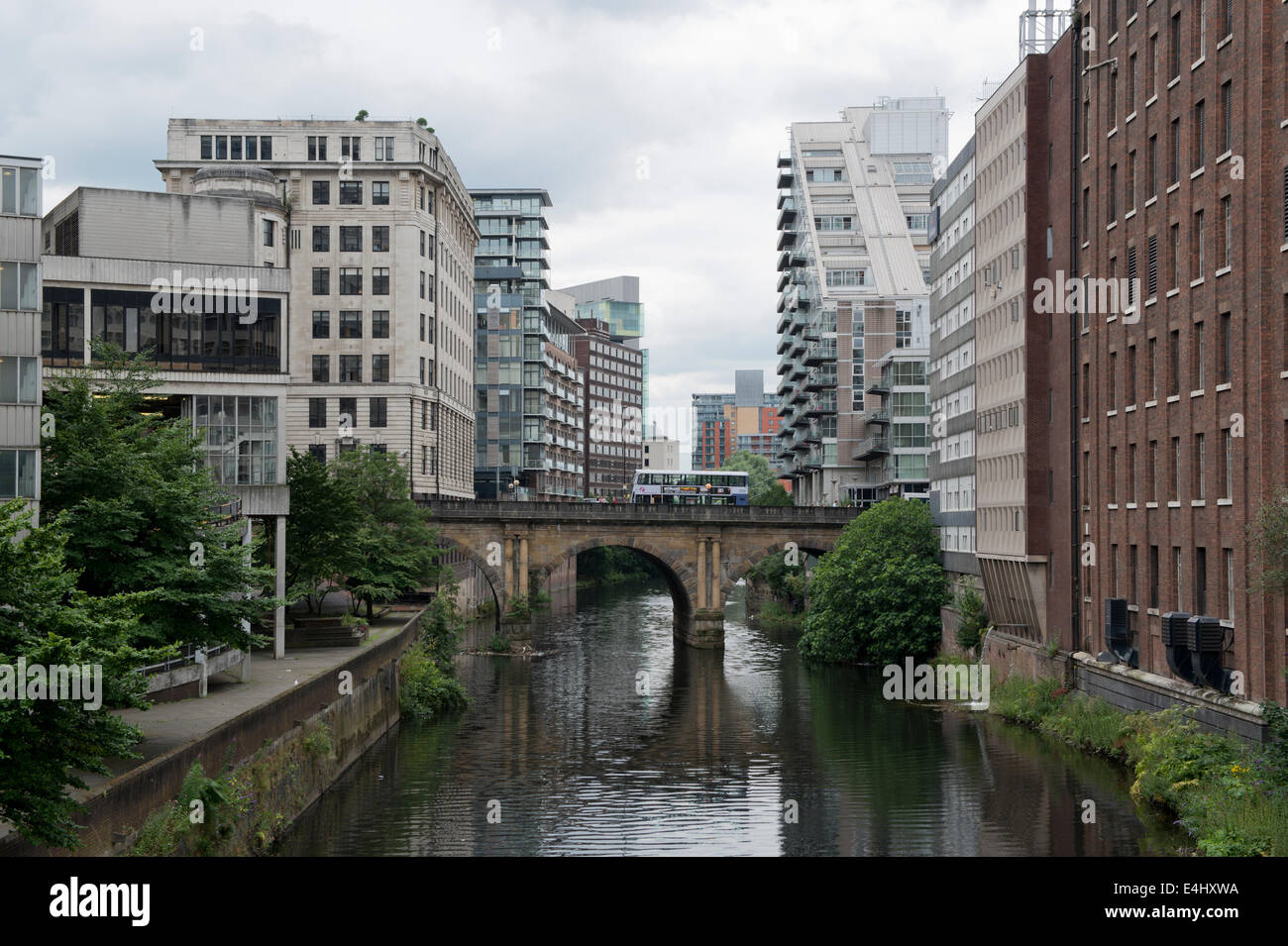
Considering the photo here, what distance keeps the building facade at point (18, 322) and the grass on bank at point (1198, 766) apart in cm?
2981

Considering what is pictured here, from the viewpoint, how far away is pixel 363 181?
10269 centimetres

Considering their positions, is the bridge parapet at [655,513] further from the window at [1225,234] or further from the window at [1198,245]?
the window at [1225,234]

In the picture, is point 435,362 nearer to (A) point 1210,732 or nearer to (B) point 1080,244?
(B) point 1080,244

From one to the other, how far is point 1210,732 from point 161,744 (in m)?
27.6

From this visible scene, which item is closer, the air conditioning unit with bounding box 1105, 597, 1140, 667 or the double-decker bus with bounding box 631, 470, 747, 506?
the air conditioning unit with bounding box 1105, 597, 1140, 667

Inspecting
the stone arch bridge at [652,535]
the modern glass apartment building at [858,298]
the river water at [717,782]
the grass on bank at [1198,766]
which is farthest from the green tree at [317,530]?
the modern glass apartment building at [858,298]

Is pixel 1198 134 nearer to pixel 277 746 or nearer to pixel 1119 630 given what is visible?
pixel 1119 630

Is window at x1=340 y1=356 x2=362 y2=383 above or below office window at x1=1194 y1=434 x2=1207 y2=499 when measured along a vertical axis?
above

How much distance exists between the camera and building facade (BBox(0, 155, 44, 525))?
1400 inches

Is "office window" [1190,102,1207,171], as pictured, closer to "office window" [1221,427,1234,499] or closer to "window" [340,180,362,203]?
"office window" [1221,427,1234,499]

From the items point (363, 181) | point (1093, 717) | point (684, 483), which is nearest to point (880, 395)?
point (684, 483)

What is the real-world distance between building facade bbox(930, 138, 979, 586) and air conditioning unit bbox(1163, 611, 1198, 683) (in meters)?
27.2

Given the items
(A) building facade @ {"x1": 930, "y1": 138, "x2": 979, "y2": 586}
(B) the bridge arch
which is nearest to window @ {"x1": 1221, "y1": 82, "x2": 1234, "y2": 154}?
(A) building facade @ {"x1": 930, "y1": 138, "x2": 979, "y2": 586}

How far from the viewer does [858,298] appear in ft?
411
